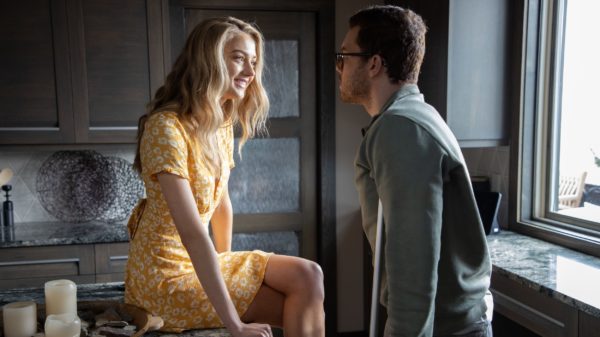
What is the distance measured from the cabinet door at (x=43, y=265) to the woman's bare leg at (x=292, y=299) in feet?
4.85

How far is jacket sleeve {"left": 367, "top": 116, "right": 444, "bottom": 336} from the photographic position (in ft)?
3.49

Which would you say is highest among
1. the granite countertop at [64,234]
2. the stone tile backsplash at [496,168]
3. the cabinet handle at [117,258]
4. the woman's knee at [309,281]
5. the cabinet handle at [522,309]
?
the stone tile backsplash at [496,168]

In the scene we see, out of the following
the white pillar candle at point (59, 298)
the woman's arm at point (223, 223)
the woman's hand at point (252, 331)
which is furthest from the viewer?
the woman's arm at point (223, 223)

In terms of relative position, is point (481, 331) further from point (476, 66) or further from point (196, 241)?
point (476, 66)

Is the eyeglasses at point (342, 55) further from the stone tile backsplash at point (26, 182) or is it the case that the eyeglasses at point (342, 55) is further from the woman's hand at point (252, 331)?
the stone tile backsplash at point (26, 182)

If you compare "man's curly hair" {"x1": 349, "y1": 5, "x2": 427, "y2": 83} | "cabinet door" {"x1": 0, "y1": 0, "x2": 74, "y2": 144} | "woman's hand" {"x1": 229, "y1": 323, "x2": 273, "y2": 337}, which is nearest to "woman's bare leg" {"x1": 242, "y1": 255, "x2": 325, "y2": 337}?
"woman's hand" {"x1": 229, "y1": 323, "x2": 273, "y2": 337}

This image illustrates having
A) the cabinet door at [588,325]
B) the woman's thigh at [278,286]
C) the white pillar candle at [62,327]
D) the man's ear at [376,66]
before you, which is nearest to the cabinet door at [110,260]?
the woman's thigh at [278,286]

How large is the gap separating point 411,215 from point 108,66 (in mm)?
2181

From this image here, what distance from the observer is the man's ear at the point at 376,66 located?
50.3 inches

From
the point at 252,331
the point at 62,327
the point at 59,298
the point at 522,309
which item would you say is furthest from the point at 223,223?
the point at 522,309

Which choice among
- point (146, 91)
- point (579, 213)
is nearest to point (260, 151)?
point (146, 91)

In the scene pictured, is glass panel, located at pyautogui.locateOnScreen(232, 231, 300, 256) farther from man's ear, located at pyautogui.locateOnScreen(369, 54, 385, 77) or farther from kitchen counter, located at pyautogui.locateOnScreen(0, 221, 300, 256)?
man's ear, located at pyautogui.locateOnScreen(369, 54, 385, 77)

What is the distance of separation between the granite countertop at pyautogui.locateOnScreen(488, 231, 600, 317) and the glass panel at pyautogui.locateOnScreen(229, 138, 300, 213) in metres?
1.35

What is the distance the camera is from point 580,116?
88.4 inches
